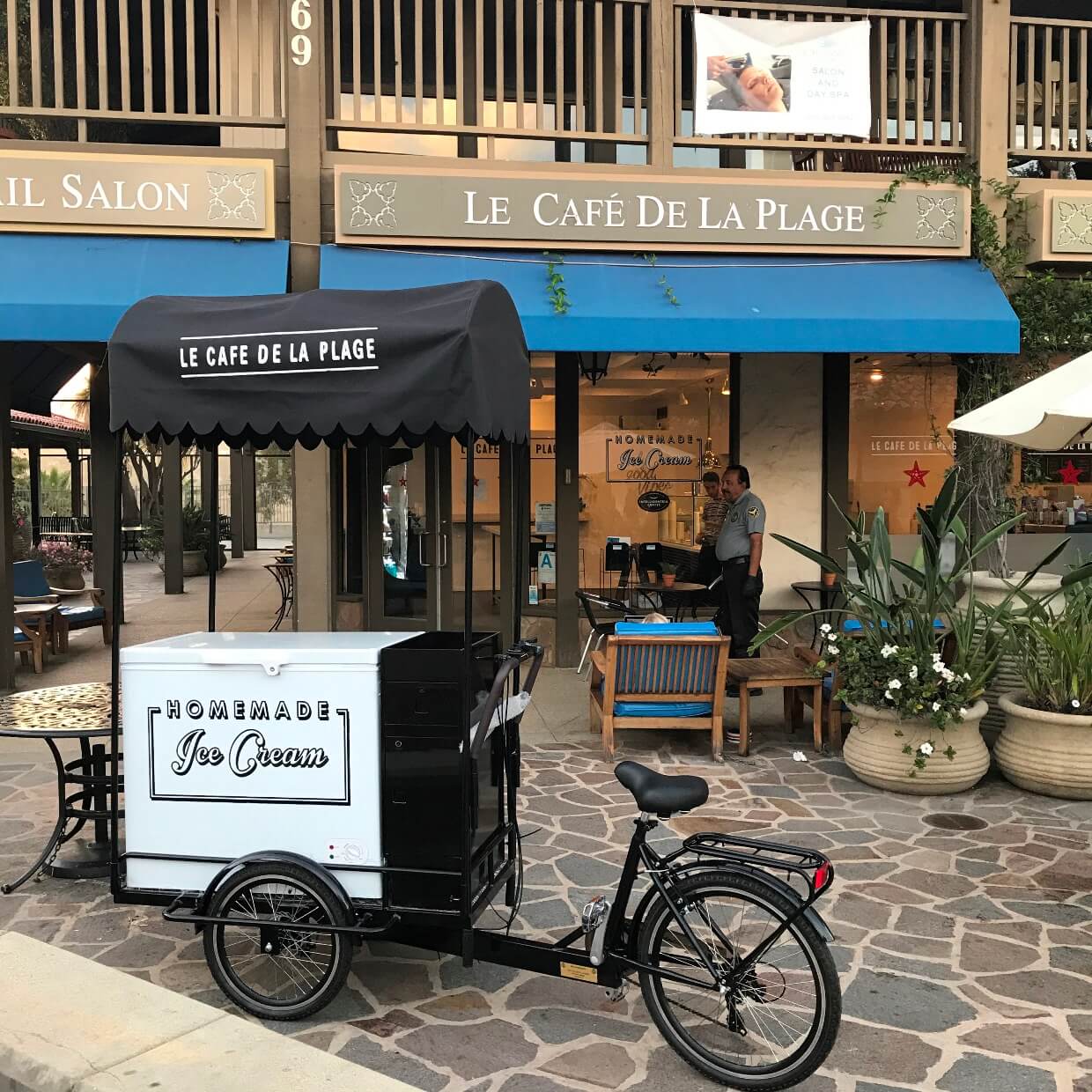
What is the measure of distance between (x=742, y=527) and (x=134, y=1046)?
19.6ft

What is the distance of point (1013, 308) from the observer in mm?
8922

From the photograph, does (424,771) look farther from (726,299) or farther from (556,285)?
(726,299)

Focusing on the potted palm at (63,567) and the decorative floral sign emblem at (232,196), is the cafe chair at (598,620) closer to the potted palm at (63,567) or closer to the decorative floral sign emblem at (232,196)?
the decorative floral sign emblem at (232,196)

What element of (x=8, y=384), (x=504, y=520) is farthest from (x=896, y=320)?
(x=8, y=384)

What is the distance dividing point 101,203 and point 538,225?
11.2 feet

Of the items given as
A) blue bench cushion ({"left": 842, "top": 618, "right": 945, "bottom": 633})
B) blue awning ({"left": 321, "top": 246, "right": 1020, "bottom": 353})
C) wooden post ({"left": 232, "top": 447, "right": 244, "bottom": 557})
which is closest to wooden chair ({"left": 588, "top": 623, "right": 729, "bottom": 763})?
blue bench cushion ({"left": 842, "top": 618, "right": 945, "bottom": 633})

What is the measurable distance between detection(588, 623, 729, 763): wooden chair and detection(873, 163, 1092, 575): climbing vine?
11.3ft

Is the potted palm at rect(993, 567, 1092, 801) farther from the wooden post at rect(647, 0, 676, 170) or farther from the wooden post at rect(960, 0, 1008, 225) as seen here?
the wooden post at rect(647, 0, 676, 170)

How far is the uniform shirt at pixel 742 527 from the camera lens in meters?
8.09

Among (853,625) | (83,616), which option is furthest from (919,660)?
(83,616)

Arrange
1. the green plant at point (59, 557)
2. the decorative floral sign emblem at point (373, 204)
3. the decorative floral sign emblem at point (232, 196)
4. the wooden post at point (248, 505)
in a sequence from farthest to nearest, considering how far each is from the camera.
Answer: the wooden post at point (248, 505), the green plant at point (59, 557), the decorative floral sign emblem at point (373, 204), the decorative floral sign emblem at point (232, 196)

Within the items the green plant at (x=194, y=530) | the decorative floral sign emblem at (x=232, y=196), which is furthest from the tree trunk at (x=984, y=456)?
the green plant at (x=194, y=530)

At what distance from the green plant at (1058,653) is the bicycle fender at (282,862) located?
14.5 ft

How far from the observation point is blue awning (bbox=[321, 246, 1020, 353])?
7992mm
